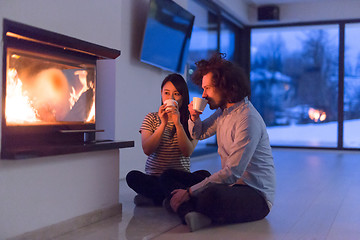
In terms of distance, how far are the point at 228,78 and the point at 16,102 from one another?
1.02 m

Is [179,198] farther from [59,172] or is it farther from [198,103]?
[59,172]

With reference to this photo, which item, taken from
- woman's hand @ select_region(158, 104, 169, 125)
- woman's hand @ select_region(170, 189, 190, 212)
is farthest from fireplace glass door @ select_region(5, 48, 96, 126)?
woman's hand @ select_region(170, 189, 190, 212)

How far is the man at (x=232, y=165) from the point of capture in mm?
2172

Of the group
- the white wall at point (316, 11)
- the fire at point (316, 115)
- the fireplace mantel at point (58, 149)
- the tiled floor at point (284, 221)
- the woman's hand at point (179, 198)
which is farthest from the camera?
the fire at point (316, 115)

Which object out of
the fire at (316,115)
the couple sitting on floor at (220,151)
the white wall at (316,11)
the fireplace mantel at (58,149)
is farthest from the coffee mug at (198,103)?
the fire at (316,115)

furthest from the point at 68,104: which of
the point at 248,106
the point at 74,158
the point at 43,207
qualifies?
the point at 248,106

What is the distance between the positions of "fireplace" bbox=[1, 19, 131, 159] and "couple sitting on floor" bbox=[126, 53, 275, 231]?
1.58 ft

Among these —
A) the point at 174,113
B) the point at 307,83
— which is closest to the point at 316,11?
the point at 307,83

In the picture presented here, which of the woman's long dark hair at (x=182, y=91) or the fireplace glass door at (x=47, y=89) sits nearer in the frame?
the fireplace glass door at (x=47, y=89)

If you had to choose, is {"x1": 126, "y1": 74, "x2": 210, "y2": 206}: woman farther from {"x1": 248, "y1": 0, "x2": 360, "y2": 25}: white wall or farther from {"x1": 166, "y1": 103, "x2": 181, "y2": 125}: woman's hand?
{"x1": 248, "y1": 0, "x2": 360, "y2": 25}: white wall

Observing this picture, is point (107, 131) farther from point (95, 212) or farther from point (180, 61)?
point (180, 61)

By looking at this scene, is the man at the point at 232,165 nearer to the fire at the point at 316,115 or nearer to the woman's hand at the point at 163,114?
the woman's hand at the point at 163,114

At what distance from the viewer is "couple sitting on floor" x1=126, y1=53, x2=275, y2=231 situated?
218 centimetres

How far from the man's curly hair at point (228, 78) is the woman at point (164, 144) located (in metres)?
0.37
